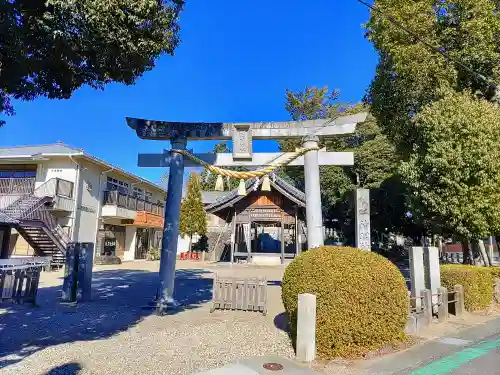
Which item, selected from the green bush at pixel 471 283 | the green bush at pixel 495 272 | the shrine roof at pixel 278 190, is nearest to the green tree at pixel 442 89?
the green bush at pixel 495 272

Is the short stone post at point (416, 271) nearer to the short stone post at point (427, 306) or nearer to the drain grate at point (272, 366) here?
the short stone post at point (427, 306)

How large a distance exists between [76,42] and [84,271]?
7162mm

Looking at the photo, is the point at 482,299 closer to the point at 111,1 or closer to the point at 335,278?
the point at 335,278

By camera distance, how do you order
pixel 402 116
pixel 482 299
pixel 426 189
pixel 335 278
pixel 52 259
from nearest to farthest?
pixel 335 278 < pixel 482 299 < pixel 426 189 < pixel 402 116 < pixel 52 259

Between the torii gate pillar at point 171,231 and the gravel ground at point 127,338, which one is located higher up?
the torii gate pillar at point 171,231

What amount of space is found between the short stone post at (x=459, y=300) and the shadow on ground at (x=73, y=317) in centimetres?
678

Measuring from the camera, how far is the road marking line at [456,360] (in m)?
4.77

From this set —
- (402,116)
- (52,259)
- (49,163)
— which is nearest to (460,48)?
(402,116)

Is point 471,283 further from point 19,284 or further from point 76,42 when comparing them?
point 19,284

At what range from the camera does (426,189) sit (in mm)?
11070

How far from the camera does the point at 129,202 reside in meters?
25.3

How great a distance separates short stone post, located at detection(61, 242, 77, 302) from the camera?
951cm

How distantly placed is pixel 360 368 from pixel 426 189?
797cm

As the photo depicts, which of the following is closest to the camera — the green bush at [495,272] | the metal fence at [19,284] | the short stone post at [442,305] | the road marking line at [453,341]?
the road marking line at [453,341]
